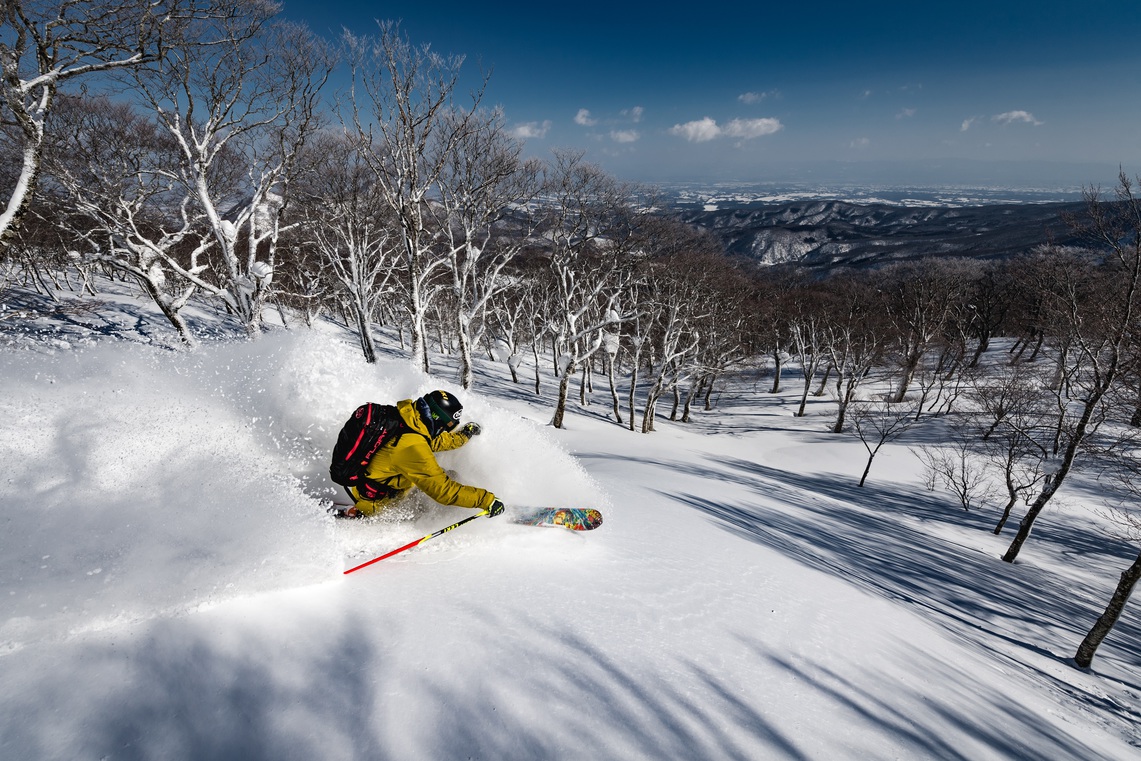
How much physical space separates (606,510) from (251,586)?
4.08 metres

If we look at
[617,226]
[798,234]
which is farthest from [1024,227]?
[617,226]

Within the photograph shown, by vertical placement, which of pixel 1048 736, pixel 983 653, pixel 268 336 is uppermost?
pixel 268 336

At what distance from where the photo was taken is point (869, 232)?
128 m

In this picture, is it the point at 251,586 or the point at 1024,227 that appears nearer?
the point at 251,586

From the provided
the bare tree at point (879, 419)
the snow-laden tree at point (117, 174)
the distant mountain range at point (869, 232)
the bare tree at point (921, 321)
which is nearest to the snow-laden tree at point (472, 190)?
the snow-laden tree at point (117, 174)

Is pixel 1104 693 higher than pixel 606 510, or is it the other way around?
pixel 606 510

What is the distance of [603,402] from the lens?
2933 cm

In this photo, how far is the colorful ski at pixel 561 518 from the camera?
4746 millimetres

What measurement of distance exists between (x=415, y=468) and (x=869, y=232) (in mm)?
155987

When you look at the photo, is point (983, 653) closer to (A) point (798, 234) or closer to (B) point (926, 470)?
(B) point (926, 470)

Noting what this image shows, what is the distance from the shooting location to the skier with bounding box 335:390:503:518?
3.90 meters

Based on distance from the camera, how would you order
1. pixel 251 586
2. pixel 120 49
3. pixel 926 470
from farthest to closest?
pixel 926 470 → pixel 120 49 → pixel 251 586

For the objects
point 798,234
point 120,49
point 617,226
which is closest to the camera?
point 120,49

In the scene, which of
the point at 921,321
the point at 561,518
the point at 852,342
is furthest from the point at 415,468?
the point at 921,321
